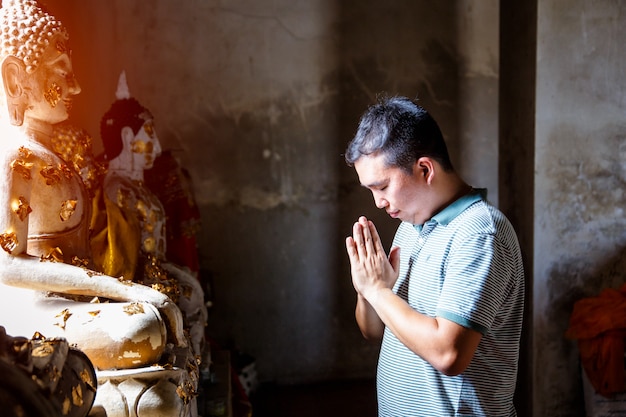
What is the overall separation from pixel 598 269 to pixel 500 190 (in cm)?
91

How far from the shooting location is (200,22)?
4.30 metres

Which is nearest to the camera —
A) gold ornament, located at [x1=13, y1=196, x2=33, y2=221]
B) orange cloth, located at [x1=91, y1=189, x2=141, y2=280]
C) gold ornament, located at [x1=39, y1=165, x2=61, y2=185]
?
gold ornament, located at [x1=13, y1=196, x2=33, y2=221]

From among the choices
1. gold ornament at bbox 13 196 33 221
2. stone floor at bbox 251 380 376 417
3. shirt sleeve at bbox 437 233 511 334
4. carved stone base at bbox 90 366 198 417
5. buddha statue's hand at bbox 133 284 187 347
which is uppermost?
gold ornament at bbox 13 196 33 221

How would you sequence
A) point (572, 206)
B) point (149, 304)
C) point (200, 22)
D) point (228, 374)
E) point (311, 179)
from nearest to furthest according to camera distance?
1. point (149, 304)
2. point (228, 374)
3. point (572, 206)
4. point (200, 22)
5. point (311, 179)

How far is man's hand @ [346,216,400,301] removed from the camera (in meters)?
1.76

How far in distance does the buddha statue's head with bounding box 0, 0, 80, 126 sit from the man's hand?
113 cm

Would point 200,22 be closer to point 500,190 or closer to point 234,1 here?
point 234,1

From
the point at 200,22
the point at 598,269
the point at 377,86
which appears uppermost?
the point at 200,22

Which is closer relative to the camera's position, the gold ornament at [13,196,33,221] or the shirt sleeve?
the shirt sleeve

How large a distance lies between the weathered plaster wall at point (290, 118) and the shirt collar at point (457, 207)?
109 inches

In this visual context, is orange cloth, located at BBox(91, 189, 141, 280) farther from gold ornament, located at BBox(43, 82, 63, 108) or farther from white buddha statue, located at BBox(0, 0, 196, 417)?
gold ornament, located at BBox(43, 82, 63, 108)

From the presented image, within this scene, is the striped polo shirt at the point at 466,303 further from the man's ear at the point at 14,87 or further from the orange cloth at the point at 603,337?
the orange cloth at the point at 603,337

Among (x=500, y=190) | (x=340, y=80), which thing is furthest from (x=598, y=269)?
(x=340, y=80)

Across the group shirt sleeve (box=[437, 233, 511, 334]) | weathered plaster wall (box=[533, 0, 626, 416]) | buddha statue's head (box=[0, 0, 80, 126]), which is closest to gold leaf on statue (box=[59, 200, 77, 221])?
buddha statue's head (box=[0, 0, 80, 126])
